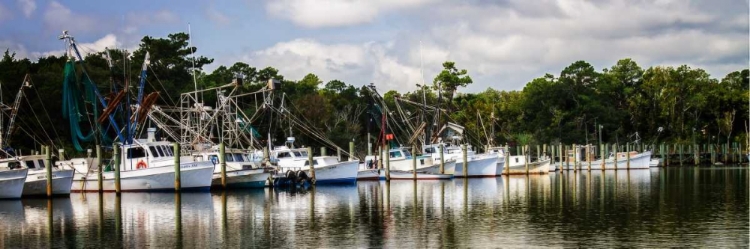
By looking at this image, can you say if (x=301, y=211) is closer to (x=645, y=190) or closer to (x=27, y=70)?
(x=645, y=190)

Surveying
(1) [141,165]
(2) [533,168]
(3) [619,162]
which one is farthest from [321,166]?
(3) [619,162]

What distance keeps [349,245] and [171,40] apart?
80.1 meters

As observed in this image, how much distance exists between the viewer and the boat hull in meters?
61.7

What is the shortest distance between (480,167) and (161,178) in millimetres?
31706

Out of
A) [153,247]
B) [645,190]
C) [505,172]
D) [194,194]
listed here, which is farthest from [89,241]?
[505,172]

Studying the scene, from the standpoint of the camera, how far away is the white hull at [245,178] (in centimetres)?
6172

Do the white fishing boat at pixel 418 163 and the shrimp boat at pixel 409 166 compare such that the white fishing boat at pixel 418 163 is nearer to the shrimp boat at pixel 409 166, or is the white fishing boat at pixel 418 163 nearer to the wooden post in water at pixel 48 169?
→ the shrimp boat at pixel 409 166

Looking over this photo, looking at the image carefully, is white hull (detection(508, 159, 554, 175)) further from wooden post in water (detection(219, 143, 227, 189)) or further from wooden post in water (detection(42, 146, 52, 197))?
wooden post in water (detection(42, 146, 52, 197))

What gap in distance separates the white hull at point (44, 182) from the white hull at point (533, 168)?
4473cm

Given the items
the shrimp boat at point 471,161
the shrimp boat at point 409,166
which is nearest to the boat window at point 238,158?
the shrimp boat at point 409,166

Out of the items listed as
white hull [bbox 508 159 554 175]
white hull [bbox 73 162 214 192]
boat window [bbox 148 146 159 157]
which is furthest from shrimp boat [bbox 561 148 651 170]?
boat window [bbox 148 146 159 157]

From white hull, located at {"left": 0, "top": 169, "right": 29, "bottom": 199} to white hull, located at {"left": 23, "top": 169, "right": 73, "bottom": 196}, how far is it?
1778 mm

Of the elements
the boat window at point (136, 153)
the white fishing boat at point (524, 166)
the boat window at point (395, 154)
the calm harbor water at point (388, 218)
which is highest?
the boat window at point (136, 153)

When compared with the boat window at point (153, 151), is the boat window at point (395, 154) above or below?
below
